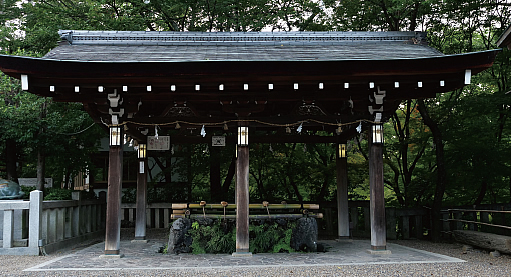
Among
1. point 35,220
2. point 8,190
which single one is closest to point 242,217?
point 35,220

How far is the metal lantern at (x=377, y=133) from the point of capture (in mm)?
7570

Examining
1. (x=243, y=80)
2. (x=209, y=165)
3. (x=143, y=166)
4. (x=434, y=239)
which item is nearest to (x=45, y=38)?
(x=143, y=166)

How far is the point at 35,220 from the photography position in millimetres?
7891

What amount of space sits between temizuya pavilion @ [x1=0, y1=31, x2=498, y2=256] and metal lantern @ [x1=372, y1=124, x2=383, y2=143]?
0.06ft

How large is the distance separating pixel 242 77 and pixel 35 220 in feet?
16.9

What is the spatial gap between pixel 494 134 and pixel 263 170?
7.54m

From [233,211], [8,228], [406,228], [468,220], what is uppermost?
[233,211]

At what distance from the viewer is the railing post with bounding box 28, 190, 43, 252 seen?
7.90 m

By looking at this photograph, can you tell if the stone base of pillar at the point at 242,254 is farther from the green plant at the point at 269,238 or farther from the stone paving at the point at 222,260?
the green plant at the point at 269,238

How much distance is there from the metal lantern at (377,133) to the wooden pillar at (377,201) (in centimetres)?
8

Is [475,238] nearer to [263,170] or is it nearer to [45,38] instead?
[263,170]

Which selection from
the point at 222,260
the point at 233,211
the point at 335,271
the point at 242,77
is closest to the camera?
the point at 335,271

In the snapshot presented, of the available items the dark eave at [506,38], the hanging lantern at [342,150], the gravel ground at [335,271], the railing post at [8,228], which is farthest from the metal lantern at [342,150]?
the railing post at [8,228]

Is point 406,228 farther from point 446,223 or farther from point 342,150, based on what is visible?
point 342,150
